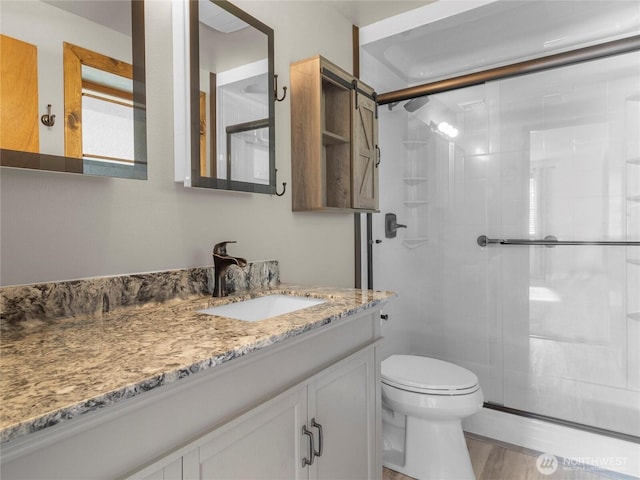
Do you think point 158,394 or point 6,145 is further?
point 6,145

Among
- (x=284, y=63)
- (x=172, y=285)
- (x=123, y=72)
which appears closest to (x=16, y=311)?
(x=172, y=285)

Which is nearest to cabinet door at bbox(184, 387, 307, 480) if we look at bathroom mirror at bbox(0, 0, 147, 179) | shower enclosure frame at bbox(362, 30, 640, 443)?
bathroom mirror at bbox(0, 0, 147, 179)

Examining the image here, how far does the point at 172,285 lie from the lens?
1.27 metres

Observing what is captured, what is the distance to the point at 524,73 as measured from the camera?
205cm

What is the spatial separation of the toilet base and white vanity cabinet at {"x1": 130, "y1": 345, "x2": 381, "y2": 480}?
459mm

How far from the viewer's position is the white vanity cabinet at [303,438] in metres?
0.77

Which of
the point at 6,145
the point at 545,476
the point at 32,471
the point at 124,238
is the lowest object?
the point at 545,476

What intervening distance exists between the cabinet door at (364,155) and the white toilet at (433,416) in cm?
88

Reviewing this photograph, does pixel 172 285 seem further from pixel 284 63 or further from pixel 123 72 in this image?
pixel 284 63

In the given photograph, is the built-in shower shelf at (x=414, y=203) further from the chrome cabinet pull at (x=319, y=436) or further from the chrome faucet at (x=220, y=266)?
the chrome cabinet pull at (x=319, y=436)

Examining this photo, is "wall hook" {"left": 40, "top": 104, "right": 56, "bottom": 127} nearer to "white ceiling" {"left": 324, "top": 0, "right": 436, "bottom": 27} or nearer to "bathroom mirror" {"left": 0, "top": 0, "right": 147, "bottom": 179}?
"bathroom mirror" {"left": 0, "top": 0, "right": 147, "bottom": 179}

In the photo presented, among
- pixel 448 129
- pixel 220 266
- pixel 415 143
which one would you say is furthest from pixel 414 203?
pixel 220 266

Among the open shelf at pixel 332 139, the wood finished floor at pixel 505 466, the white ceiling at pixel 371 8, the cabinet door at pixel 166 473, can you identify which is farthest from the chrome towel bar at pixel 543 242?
the cabinet door at pixel 166 473

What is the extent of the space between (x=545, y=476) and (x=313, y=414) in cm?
151
